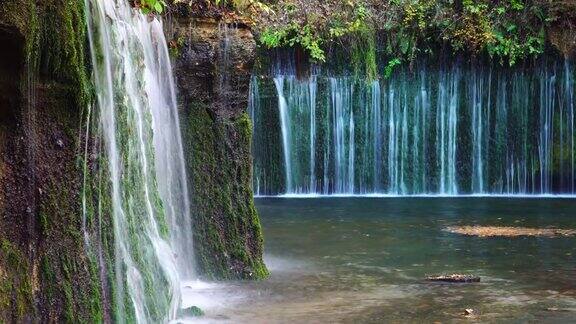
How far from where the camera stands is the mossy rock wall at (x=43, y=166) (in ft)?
19.0

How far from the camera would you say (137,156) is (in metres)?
7.52

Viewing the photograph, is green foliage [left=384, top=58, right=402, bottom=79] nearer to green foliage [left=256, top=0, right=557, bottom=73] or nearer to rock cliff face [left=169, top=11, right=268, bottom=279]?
green foliage [left=256, top=0, right=557, bottom=73]

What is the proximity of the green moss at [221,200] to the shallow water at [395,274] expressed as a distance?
33cm

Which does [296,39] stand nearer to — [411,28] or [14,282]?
[411,28]

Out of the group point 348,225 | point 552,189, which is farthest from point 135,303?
point 552,189

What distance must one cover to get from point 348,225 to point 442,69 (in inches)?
401

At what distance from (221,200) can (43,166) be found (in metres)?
3.80

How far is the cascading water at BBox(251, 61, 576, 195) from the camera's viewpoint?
23.8 m

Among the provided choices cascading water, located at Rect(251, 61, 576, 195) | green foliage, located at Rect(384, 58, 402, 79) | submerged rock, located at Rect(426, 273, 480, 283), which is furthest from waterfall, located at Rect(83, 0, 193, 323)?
green foliage, located at Rect(384, 58, 402, 79)

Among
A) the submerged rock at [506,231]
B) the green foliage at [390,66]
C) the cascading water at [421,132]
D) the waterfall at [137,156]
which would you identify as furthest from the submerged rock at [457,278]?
the green foliage at [390,66]

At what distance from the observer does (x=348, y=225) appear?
15539mm

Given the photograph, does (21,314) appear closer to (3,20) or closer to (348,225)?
(3,20)

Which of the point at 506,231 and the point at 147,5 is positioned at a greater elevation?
the point at 147,5

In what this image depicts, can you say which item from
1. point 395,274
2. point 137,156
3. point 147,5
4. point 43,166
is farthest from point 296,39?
point 43,166
